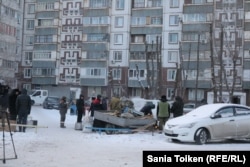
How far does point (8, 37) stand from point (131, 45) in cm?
1656

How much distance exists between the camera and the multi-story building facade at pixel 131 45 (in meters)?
59.8

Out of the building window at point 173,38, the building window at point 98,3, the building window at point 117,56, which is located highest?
the building window at point 98,3

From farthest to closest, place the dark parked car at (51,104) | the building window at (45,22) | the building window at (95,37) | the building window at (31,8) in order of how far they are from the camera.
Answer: the building window at (31,8)
the building window at (45,22)
the building window at (95,37)
the dark parked car at (51,104)

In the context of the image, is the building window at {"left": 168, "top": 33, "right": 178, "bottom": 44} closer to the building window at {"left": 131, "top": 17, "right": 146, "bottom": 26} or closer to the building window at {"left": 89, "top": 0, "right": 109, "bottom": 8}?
the building window at {"left": 131, "top": 17, "right": 146, "bottom": 26}

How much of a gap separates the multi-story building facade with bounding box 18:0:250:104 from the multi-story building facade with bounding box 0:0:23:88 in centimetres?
876

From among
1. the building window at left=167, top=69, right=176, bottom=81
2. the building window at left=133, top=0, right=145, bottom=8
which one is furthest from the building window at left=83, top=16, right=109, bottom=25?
the building window at left=167, top=69, right=176, bottom=81

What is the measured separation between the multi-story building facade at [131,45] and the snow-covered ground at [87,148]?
36707mm

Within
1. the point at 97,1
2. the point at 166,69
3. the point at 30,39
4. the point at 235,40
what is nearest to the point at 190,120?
the point at 235,40

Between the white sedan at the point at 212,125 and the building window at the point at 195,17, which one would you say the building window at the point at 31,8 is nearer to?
the building window at the point at 195,17

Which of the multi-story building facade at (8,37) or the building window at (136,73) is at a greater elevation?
the multi-story building facade at (8,37)

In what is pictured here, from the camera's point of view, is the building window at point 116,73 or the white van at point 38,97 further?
the building window at point 116,73

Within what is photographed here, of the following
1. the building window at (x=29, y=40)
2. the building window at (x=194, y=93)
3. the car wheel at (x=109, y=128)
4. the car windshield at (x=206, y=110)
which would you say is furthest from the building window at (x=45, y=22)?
the car windshield at (x=206, y=110)

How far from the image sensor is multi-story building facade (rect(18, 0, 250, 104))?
59.8 m

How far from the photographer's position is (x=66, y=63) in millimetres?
73812
